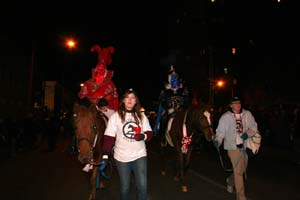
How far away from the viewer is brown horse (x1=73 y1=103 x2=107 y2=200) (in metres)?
6.22

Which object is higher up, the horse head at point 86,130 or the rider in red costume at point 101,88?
the rider in red costume at point 101,88

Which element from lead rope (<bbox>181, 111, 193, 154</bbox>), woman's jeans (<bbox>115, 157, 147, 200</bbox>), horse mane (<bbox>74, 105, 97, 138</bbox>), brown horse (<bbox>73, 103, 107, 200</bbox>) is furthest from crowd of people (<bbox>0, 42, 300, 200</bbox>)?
lead rope (<bbox>181, 111, 193, 154</bbox>)

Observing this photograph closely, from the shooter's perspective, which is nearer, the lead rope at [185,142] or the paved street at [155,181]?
the paved street at [155,181]

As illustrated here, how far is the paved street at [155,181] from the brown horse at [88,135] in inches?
49.2

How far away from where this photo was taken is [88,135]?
6.38 meters

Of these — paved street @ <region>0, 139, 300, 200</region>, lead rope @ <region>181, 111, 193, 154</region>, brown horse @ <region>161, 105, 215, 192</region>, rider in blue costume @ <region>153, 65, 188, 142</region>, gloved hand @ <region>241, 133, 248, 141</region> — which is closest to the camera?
gloved hand @ <region>241, 133, 248, 141</region>

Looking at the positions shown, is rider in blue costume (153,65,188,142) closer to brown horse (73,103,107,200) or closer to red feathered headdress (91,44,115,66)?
red feathered headdress (91,44,115,66)

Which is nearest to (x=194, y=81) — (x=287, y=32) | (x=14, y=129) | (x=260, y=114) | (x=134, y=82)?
(x=134, y=82)

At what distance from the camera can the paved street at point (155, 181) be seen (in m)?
8.00

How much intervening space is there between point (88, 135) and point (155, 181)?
3.87 meters

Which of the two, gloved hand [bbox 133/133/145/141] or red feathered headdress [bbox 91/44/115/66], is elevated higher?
red feathered headdress [bbox 91/44/115/66]

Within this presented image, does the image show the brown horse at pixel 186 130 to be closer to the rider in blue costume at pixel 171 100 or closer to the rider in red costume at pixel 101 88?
the rider in blue costume at pixel 171 100

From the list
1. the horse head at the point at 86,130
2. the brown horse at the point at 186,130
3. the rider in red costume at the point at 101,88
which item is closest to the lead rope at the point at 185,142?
the brown horse at the point at 186,130

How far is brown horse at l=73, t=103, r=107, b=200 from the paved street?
A: 1.25 meters
